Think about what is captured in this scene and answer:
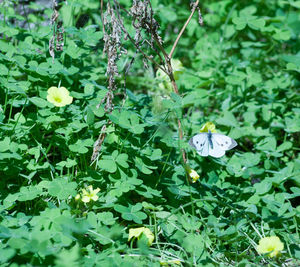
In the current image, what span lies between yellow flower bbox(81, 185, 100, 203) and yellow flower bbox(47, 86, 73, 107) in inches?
21.8

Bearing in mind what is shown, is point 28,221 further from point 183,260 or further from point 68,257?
point 183,260

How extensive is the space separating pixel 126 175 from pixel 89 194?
0.24m

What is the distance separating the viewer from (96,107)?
2.44m

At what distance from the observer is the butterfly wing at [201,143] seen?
2.25 meters

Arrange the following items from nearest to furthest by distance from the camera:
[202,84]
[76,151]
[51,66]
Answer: [76,151], [51,66], [202,84]

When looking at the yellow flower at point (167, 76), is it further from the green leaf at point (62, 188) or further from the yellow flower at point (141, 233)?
the yellow flower at point (141, 233)

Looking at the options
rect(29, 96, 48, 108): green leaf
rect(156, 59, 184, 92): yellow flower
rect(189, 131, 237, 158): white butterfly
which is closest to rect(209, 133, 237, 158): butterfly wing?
rect(189, 131, 237, 158): white butterfly

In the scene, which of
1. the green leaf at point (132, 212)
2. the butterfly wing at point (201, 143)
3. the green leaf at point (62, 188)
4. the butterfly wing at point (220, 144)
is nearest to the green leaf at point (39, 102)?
the green leaf at point (62, 188)

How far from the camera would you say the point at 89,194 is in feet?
7.04

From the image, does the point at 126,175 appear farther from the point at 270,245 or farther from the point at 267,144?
the point at 267,144

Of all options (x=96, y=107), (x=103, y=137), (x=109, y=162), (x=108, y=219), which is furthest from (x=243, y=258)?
(x=96, y=107)

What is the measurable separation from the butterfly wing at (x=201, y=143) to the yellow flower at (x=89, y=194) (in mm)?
588

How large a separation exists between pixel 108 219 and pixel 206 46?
94.4 inches

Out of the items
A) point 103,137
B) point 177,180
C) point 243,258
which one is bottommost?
point 243,258
